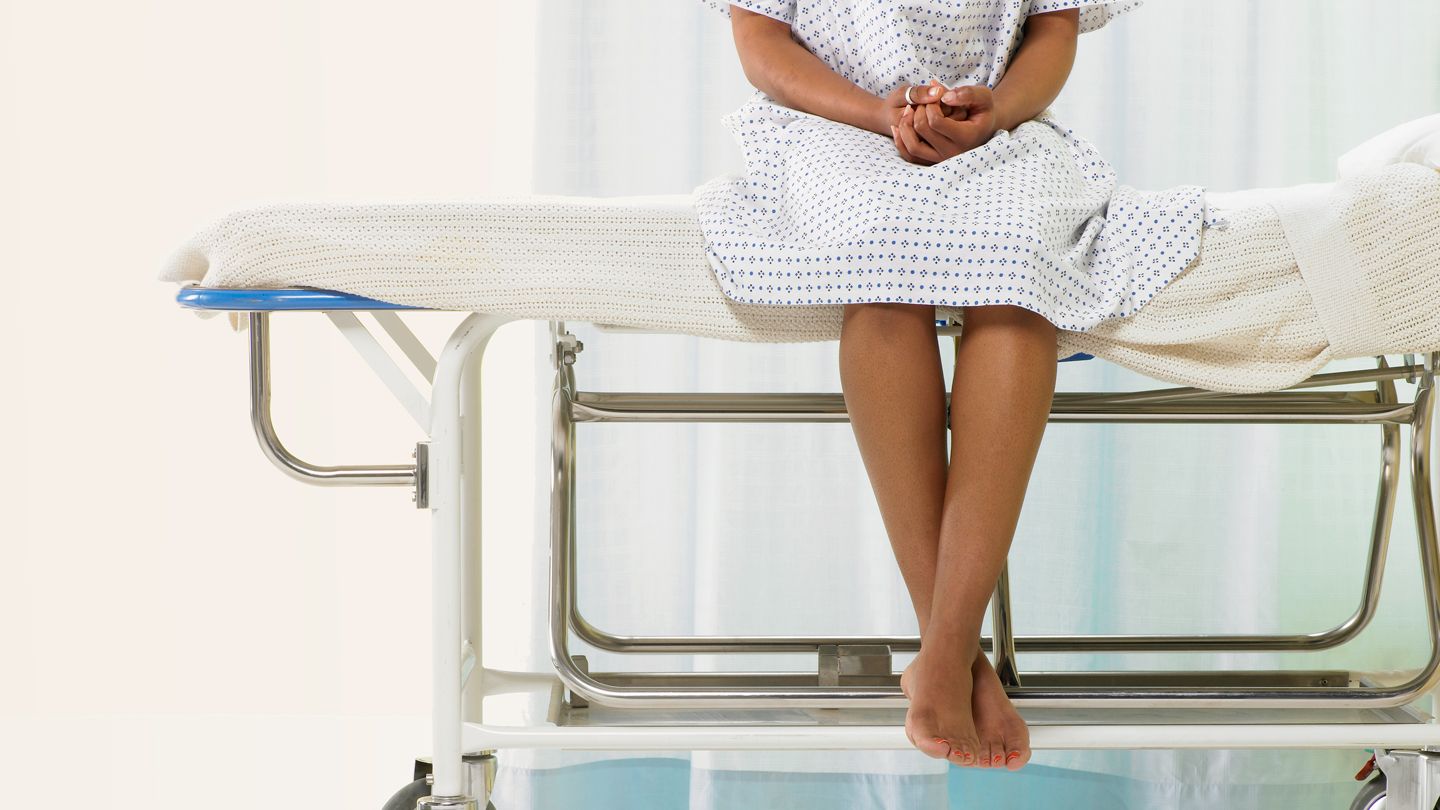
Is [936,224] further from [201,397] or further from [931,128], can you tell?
[201,397]

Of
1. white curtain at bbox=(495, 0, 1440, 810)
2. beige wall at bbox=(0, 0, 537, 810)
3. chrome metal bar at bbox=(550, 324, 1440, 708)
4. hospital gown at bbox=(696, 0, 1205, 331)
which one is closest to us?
hospital gown at bbox=(696, 0, 1205, 331)

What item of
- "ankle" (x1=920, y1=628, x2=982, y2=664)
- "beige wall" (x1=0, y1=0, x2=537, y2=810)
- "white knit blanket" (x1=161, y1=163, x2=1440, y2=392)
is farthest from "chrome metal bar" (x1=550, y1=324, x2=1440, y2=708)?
"beige wall" (x1=0, y1=0, x2=537, y2=810)

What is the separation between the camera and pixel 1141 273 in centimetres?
93

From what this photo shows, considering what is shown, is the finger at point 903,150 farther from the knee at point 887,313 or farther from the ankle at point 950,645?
the ankle at point 950,645

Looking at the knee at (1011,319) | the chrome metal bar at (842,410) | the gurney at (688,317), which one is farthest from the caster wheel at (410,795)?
the knee at (1011,319)

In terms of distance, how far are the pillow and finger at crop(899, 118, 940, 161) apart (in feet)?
1.05

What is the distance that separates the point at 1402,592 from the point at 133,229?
1754 millimetres

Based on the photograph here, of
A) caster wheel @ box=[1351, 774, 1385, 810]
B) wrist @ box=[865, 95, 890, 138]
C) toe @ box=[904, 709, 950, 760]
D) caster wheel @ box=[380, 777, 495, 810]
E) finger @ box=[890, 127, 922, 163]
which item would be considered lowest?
caster wheel @ box=[1351, 774, 1385, 810]

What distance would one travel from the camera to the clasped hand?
38.1 inches

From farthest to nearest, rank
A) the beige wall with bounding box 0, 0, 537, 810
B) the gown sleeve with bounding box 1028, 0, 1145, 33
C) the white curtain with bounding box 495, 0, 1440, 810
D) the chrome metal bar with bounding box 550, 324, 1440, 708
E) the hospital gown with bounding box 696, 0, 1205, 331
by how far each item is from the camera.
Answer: the beige wall with bounding box 0, 0, 537, 810, the white curtain with bounding box 495, 0, 1440, 810, the gown sleeve with bounding box 1028, 0, 1145, 33, the chrome metal bar with bounding box 550, 324, 1440, 708, the hospital gown with bounding box 696, 0, 1205, 331

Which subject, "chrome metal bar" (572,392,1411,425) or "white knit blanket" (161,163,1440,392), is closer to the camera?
"white knit blanket" (161,163,1440,392)

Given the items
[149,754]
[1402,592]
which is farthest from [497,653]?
[1402,592]

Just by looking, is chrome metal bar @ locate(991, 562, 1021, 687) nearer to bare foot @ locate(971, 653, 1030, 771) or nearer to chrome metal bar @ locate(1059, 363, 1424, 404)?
bare foot @ locate(971, 653, 1030, 771)

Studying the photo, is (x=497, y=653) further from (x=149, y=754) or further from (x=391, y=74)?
(x=391, y=74)
